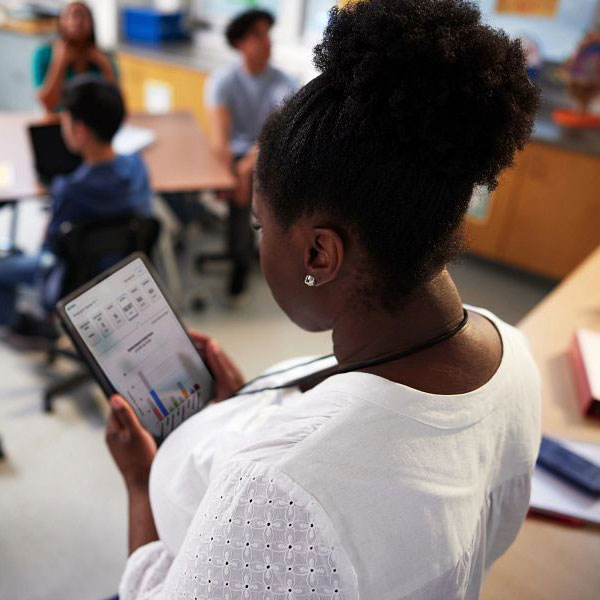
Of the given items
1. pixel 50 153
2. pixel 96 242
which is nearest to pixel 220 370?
pixel 96 242

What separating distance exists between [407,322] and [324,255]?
0.42ft

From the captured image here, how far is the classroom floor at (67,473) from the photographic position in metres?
1.69

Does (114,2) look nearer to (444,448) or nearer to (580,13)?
(580,13)

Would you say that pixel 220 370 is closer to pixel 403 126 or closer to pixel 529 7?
pixel 403 126

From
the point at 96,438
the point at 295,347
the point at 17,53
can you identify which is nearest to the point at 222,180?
the point at 295,347

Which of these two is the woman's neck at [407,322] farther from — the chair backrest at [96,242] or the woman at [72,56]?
the woman at [72,56]

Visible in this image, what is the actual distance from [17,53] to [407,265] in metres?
5.15

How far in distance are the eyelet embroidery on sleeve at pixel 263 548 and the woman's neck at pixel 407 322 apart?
0.22 metres

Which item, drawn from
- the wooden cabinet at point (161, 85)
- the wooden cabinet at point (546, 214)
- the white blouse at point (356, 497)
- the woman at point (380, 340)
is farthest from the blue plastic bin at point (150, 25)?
the white blouse at point (356, 497)

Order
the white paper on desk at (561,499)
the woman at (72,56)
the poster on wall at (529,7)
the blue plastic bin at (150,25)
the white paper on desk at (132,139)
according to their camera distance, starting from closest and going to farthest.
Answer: the white paper on desk at (561,499) → the white paper on desk at (132,139) → the woman at (72,56) → the poster on wall at (529,7) → the blue plastic bin at (150,25)

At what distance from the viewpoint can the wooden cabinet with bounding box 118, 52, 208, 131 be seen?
13.9 ft

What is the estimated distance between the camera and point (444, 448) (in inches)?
25.8

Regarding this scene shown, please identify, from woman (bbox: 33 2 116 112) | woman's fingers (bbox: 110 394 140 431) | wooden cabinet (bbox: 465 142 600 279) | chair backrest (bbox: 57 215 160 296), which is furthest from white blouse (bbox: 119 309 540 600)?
woman (bbox: 33 2 116 112)

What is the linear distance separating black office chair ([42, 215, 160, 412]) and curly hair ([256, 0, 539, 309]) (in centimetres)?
140
